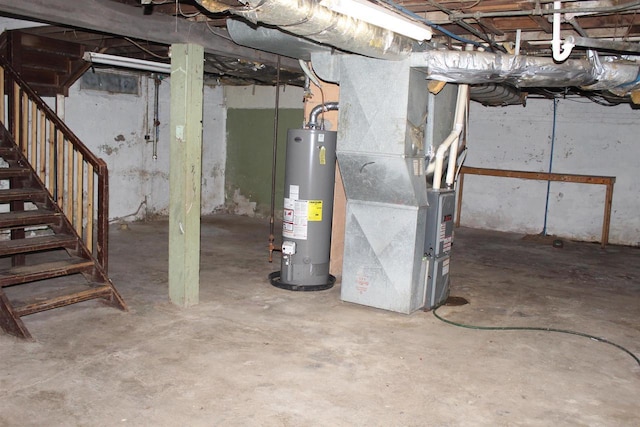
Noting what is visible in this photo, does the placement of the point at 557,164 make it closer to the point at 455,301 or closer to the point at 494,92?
the point at 494,92

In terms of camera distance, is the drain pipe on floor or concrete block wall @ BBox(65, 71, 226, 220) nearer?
concrete block wall @ BBox(65, 71, 226, 220)

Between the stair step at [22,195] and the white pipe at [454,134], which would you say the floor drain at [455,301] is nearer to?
the white pipe at [454,134]

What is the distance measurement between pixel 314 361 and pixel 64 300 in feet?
5.87

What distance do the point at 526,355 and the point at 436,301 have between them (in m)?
1.00

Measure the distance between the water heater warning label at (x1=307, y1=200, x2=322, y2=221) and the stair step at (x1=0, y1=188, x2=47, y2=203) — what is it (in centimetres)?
212

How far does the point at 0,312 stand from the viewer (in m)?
3.68

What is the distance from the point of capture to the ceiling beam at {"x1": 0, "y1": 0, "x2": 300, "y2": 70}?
332cm

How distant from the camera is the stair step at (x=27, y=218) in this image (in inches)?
162

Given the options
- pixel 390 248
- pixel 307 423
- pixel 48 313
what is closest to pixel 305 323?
pixel 390 248

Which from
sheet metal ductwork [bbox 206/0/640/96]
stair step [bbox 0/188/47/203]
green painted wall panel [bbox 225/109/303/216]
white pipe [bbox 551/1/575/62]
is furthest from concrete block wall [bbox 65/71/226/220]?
white pipe [bbox 551/1/575/62]

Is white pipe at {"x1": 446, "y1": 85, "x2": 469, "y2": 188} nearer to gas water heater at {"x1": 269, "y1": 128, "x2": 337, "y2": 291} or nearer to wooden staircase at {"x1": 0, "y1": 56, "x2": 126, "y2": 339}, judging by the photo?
gas water heater at {"x1": 269, "y1": 128, "x2": 337, "y2": 291}

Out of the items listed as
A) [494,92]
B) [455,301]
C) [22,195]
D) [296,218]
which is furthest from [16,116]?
[494,92]

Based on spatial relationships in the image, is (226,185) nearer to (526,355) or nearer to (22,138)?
(22,138)

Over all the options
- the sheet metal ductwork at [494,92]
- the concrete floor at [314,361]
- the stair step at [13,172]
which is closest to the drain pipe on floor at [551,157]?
the sheet metal ductwork at [494,92]
